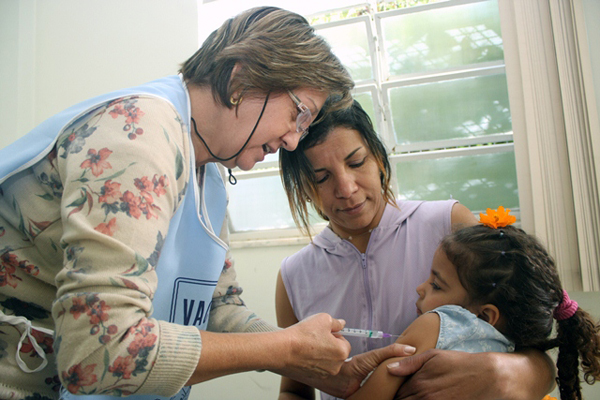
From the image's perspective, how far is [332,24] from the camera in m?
3.52

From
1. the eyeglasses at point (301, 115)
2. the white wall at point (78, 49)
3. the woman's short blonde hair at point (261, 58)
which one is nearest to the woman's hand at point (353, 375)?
the eyeglasses at point (301, 115)

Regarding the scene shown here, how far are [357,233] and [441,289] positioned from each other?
0.42 meters

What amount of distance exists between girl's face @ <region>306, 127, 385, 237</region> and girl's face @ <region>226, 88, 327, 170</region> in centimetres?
32

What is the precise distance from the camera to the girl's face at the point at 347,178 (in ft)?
5.39

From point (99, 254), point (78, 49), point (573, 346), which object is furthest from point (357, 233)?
point (78, 49)

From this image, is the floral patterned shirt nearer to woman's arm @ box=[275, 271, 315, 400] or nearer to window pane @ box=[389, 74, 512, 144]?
woman's arm @ box=[275, 271, 315, 400]

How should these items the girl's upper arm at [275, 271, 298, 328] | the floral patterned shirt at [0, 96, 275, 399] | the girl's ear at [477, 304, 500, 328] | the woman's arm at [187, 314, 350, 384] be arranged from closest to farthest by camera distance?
the floral patterned shirt at [0, 96, 275, 399], the woman's arm at [187, 314, 350, 384], the girl's ear at [477, 304, 500, 328], the girl's upper arm at [275, 271, 298, 328]

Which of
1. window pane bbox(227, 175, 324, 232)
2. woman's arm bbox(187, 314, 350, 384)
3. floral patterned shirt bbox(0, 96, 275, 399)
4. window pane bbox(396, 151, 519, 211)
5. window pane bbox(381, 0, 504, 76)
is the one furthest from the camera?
window pane bbox(227, 175, 324, 232)

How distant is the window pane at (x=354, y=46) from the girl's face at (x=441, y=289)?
238cm

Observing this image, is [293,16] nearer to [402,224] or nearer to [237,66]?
[237,66]

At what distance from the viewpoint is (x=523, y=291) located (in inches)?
57.7

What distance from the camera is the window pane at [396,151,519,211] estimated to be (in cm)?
349

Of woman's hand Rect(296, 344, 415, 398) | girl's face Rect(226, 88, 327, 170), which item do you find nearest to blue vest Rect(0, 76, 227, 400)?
girl's face Rect(226, 88, 327, 170)

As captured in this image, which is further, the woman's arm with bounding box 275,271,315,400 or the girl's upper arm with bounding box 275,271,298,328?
the girl's upper arm with bounding box 275,271,298,328
